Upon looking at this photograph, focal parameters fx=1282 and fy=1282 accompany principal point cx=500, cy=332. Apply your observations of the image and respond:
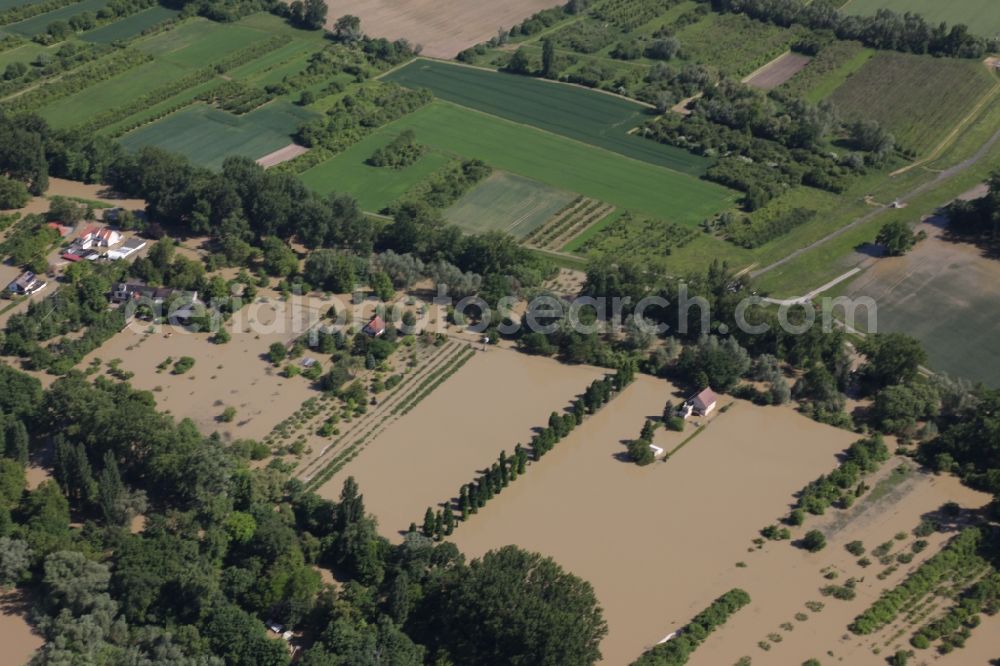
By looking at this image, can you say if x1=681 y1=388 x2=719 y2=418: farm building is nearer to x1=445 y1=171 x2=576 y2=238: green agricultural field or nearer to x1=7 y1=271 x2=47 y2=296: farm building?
x1=445 y1=171 x2=576 y2=238: green agricultural field

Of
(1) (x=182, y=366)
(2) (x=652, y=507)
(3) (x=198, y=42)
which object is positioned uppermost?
(3) (x=198, y=42)

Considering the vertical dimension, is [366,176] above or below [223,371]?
above

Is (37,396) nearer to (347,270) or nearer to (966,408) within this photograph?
(347,270)

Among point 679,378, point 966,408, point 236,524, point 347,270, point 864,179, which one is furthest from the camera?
point 864,179

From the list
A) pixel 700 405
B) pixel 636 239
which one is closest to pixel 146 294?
pixel 636 239

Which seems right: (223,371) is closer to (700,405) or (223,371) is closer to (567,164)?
(700,405)

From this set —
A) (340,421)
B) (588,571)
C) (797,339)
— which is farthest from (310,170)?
(588,571)

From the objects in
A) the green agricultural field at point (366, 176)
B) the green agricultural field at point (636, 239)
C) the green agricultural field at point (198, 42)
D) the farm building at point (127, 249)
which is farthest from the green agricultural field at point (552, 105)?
the farm building at point (127, 249)

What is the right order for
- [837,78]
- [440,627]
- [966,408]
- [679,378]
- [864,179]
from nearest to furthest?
[440,627]
[966,408]
[679,378]
[864,179]
[837,78]
